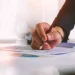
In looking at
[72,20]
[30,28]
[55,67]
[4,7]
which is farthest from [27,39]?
[55,67]

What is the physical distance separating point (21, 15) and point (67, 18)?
0.51m

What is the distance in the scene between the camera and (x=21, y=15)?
123 cm

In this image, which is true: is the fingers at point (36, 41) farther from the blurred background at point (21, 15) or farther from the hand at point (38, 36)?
the blurred background at point (21, 15)

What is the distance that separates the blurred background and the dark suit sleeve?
0.42 metres

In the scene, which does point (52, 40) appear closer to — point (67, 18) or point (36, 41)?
point (36, 41)

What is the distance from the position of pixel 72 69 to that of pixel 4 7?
92 centimetres

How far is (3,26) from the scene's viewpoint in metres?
1.11

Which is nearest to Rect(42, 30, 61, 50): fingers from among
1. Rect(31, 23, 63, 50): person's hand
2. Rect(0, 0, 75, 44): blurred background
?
Rect(31, 23, 63, 50): person's hand

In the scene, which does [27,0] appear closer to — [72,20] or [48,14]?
[48,14]

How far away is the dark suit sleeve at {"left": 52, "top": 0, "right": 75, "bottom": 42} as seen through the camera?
731 mm

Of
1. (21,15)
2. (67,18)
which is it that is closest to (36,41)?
(67,18)

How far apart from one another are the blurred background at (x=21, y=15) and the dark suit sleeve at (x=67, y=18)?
0.42 metres

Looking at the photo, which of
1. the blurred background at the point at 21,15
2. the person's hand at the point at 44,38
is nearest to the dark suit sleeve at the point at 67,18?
the person's hand at the point at 44,38

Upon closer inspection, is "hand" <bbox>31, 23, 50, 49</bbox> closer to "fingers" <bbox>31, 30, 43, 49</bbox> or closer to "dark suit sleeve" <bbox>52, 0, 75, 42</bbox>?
"fingers" <bbox>31, 30, 43, 49</bbox>
